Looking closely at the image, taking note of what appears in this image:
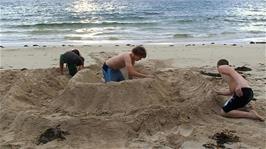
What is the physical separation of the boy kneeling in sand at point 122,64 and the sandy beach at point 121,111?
0.29m

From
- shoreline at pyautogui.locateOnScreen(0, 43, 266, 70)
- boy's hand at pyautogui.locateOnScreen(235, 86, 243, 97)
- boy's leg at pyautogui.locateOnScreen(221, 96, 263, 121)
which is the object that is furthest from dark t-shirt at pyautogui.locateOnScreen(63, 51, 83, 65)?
A: boy's hand at pyautogui.locateOnScreen(235, 86, 243, 97)

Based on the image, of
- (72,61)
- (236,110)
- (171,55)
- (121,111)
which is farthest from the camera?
(171,55)

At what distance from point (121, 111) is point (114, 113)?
0.12 metres

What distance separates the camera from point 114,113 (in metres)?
6.71

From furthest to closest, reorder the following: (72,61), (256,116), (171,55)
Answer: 1. (171,55)
2. (72,61)
3. (256,116)

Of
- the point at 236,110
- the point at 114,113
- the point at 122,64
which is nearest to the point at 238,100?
the point at 236,110

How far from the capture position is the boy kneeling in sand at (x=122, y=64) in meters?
7.14

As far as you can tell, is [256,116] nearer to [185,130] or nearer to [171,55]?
[185,130]

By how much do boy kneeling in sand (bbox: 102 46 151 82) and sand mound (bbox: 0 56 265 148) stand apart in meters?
0.30

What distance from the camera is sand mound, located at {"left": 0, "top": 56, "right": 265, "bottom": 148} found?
5824 millimetres

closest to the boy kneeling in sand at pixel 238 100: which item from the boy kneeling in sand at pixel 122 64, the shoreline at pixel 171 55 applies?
the boy kneeling in sand at pixel 122 64

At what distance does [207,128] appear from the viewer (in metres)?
6.09

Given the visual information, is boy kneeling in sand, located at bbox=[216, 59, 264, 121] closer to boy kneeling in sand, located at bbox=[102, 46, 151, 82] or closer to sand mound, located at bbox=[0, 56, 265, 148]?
sand mound, located at bbox=[0, 56, 265, 148]

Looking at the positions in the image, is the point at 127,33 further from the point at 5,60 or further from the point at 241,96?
the point at 241,96
